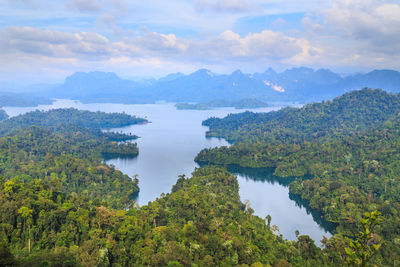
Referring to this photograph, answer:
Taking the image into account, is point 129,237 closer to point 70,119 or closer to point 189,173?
point 189,173

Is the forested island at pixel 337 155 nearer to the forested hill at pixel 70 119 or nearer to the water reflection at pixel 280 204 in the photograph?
the water reflection at pixel 280 204

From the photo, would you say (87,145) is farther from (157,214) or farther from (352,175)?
(352,175)

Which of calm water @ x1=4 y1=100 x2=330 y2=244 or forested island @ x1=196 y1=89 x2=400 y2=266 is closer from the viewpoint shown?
forested island @ x1=196 y1=89 x2=400 y2=266

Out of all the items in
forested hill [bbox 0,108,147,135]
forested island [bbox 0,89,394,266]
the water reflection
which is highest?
forested hill [bbox 0,108,147,135]

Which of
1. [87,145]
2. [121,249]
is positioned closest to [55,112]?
[87,145]

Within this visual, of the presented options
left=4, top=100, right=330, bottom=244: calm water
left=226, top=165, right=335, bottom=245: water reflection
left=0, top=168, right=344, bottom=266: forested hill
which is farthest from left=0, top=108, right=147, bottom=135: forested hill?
left=0, top=168, right=344, bottom=266: forested hill

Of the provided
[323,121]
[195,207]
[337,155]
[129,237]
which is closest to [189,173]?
[195,207]

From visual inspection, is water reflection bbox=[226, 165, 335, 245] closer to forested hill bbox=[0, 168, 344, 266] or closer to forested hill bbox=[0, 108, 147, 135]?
forested hill bbox=[0, 168, 344, 266]

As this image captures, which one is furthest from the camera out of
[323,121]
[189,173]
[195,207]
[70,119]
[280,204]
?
[70,119]
